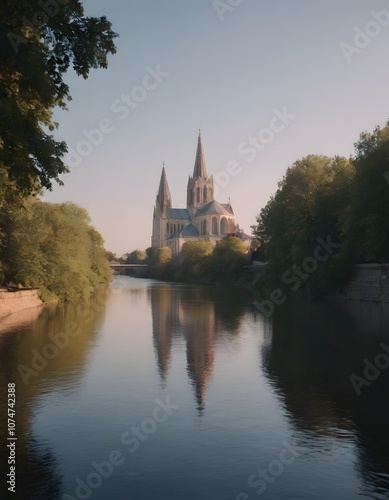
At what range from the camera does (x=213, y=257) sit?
114 meters

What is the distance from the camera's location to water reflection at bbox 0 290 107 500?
1045 cm

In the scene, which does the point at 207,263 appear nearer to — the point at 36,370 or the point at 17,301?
the point at 17,301

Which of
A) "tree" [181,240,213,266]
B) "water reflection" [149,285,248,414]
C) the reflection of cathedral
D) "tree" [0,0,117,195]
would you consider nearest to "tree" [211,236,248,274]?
"tree" [181,240,213,266]

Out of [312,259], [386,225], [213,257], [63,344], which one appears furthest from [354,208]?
[213,257]

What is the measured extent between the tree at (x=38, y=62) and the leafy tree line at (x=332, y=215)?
110 feet

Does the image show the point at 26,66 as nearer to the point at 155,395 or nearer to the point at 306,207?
the point at 155,395

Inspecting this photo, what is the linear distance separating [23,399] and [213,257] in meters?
98.8

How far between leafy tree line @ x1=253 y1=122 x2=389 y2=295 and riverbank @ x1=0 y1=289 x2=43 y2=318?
26681 mm

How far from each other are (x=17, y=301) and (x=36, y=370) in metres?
23.6

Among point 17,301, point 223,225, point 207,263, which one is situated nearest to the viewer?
point 17,301

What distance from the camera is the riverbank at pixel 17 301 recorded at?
39241mm

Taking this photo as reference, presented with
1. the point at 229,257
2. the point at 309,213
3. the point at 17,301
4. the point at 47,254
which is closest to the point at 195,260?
the point at 229,257

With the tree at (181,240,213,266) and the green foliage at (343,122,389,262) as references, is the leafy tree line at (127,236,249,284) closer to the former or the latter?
the tree at (181,240,213,266)

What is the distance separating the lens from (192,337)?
97.1 feet
